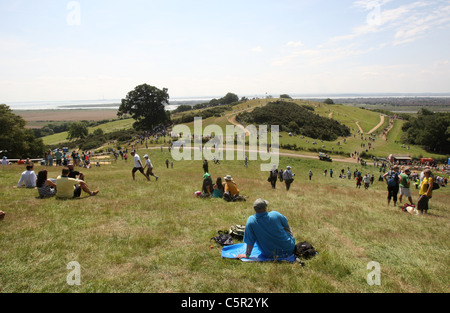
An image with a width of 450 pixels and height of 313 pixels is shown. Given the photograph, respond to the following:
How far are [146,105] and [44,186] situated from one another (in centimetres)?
6179

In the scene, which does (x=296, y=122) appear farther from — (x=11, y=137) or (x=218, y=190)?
(x=218, y=190)

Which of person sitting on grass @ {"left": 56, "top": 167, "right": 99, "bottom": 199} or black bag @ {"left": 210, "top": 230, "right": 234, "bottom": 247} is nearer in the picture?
black bag @ {"left": 210, "top": 230, "right": 234, "bottom": 247}

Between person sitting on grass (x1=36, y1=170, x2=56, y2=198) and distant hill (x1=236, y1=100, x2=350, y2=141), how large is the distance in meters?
61.6

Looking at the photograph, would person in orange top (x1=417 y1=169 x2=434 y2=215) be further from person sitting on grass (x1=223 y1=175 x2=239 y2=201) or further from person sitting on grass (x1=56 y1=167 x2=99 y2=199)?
person sitting on grass (x1=56 y1=167 x2=99 y2=199)

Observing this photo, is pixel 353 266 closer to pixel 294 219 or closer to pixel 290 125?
pixel 294 219

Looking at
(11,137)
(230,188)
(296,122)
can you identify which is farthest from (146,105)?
(230,188)

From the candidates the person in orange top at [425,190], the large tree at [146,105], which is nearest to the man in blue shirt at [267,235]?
the person in orange top at [425,190]

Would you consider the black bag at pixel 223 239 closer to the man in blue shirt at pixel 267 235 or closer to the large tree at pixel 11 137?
the man in blue shirt at pixel 267 235

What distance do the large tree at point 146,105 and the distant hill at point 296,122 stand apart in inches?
882

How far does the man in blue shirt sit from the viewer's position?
5816 mm

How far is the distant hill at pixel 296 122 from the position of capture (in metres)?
70.9

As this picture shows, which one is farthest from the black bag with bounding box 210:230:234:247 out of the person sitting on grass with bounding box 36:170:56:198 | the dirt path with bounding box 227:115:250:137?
the dirt path with bounding box 227:115:250:137

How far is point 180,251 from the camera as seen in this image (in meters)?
6.06

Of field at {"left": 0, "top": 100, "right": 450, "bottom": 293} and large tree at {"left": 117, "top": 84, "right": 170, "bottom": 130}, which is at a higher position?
large tree at {"left": 117, "top": 84, "right": 170, "bottom": 130}
